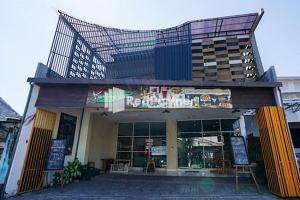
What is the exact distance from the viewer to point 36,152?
6.13 metres

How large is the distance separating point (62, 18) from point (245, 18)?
9614 mm

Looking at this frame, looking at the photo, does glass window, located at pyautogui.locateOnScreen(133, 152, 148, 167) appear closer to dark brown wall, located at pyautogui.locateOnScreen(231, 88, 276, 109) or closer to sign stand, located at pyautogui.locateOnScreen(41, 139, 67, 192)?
sign stand, located at pyautogui.locateOnScreen(41, 139, 67, 192)

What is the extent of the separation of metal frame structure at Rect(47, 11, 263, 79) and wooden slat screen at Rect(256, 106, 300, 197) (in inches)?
200

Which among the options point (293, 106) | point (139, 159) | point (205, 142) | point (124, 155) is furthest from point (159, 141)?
point (293, 106)

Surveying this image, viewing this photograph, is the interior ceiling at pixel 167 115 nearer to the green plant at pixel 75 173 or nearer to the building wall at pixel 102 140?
the building wall at pixel 102 140

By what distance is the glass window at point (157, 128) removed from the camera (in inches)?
456

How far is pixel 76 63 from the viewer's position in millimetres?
8281

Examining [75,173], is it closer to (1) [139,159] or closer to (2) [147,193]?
(2) [147,193]

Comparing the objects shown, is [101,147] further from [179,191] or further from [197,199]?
[197,199]

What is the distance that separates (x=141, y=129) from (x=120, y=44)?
5.51m

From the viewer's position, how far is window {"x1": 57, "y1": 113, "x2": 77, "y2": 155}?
24.3ft

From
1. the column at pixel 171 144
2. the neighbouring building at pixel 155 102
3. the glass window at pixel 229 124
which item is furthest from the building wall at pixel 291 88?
the column at pixel 171 144

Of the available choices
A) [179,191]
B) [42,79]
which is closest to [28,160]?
[42,79]

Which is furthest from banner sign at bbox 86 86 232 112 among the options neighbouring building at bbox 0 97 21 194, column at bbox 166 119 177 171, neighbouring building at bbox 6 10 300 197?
column at bbox 166 119 177 171
